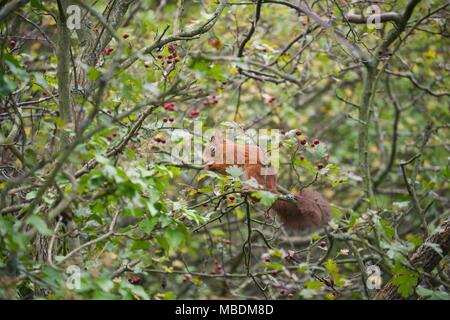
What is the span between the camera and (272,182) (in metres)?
3.95

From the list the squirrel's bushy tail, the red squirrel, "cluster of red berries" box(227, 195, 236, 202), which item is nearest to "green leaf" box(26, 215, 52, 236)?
"cluster of red berries" box(227, 195, 236, 202)

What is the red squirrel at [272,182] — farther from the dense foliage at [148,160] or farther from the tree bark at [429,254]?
the tree bark at [429,254]

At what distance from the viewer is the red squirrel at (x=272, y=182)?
12.9ft

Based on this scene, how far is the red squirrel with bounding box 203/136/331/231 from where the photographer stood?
393cm

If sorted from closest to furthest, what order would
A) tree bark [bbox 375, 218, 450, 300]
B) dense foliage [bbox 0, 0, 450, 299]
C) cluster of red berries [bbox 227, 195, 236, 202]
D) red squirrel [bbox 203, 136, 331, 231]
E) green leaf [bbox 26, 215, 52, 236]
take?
green leaf [bbox 26, 215, 52, 236]
dense foliage [bbox 0, 0, 450, 299]
cluster of red berries [bbox 227, 195, 236, 202]
tree bark [bbox 375, 218, 450, 300]
red squirrel [bbox 203, 136, 331, 231]

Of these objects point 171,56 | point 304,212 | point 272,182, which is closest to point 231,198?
point 171,56

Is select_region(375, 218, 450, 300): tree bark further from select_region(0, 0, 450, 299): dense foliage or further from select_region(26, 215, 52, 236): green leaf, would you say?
select_region(26, 215, 52, 236): green leaf

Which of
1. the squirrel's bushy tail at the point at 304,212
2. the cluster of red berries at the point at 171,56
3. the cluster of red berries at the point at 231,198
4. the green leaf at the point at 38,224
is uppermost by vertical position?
the cluster of red berries at the point at 171,56

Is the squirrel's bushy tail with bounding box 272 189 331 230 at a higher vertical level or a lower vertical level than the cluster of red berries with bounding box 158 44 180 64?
lower

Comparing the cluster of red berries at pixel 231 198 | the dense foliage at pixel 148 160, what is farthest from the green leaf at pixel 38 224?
the cluster of red berries at pixel 231 198

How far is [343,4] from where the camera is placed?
3.89m
